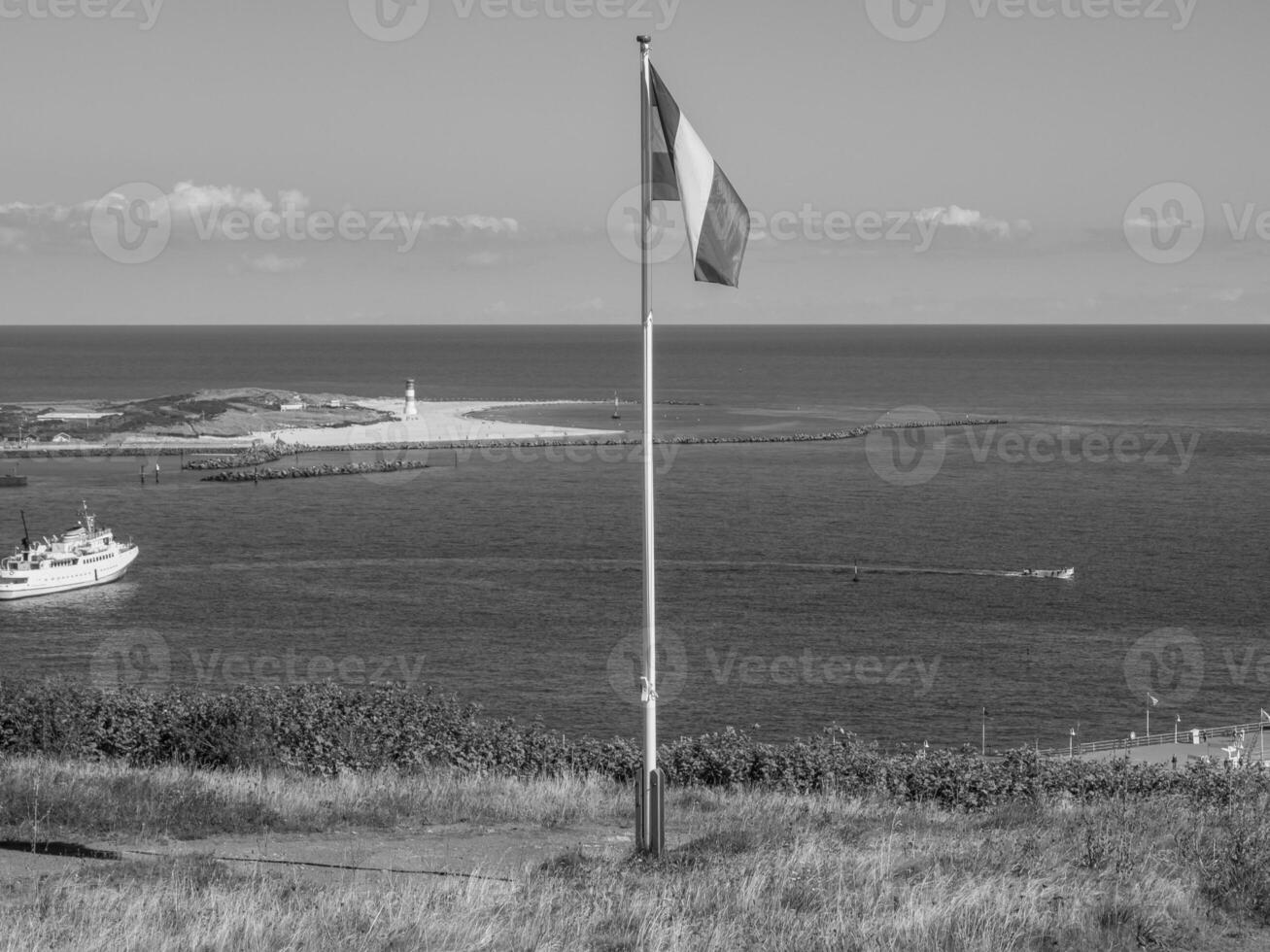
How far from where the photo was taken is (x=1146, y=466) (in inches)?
4604

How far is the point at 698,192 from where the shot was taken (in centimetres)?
1511

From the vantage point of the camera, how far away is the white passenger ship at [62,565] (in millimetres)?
68000

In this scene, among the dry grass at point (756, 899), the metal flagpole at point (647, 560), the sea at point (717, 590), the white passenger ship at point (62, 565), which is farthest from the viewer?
the white passenger ship at point (62, 565)

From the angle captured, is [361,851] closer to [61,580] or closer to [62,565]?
[61,580]

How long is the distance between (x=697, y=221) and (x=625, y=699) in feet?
116

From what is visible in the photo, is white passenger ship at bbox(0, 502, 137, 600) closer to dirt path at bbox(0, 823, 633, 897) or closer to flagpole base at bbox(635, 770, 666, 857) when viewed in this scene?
dirt path at bbox(0, 823, 633, 897)

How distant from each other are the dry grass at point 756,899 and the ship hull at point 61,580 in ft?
181

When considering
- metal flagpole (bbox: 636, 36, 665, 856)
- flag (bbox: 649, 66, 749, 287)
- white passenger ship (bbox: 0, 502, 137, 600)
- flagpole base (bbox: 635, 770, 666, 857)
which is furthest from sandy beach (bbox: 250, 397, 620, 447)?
flag (bbox: 649, 66, 749, 287)

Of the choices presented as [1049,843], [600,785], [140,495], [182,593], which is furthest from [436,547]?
[1049,843]

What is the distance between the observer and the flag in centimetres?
1506

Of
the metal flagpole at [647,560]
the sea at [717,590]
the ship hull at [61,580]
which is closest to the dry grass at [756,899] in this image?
the metal flagpole at [647,560]

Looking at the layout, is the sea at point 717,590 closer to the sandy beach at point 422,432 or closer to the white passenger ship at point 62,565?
the white passenger ship at point 62,565

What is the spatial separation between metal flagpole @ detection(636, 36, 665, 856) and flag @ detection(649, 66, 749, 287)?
4.3 inches

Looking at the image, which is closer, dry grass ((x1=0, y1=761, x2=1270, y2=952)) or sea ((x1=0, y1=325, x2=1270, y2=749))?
dry grass ((x1=0, y1=761, x2=1270, y2=952))
